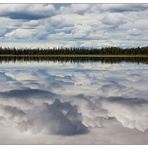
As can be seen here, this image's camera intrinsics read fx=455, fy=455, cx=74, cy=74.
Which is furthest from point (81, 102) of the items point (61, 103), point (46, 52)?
point (46, 52)

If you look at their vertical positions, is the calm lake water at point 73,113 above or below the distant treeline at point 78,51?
above

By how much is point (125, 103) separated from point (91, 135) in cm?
261

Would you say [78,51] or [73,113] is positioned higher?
[73,113]

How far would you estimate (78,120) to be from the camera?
7078 millimetres

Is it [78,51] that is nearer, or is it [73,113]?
[73,113]

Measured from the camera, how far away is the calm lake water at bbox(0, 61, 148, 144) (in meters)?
6.05

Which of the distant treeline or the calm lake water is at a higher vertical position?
the calm lake water

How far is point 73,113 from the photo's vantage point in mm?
7695

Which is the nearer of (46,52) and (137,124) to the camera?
(137,124)

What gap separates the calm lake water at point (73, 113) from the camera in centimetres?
605

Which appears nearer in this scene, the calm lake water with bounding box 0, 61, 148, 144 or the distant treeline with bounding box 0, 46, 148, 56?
the calm lake water with bounding box 0, 61, 148, 144

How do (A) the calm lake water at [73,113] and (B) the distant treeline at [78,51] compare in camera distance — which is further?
(B) the distant treeline at [78,51]

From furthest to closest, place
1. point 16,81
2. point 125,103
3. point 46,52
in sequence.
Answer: point 46,52, point 16,81, point 125,103

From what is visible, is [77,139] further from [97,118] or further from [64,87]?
[64,87]
